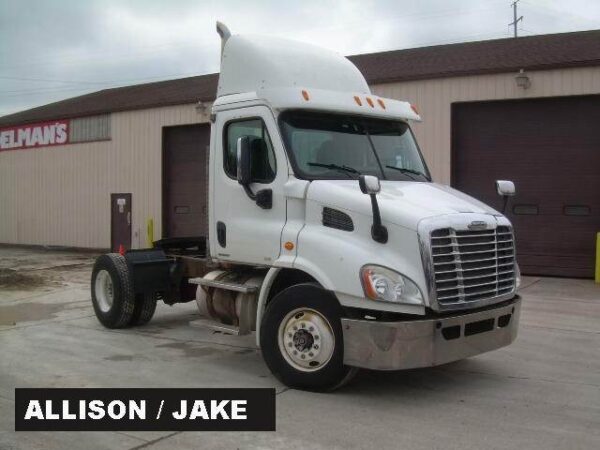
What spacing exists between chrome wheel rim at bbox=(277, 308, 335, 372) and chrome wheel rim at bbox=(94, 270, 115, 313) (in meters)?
3.96

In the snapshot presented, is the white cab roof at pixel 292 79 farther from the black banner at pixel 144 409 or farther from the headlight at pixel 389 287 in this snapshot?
the black banner at pixel 144 409

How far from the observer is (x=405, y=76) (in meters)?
16.5

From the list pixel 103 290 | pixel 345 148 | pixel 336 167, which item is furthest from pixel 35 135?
pixel 336 167

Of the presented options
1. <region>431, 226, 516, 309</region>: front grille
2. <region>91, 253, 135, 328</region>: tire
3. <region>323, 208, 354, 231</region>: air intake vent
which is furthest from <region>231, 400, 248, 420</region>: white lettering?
<region>91, 253, 135, 328</region>: tire

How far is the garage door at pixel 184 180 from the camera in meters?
20.7

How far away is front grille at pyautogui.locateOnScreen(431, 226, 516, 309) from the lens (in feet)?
18.2

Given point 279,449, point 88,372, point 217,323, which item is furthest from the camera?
point 217,323

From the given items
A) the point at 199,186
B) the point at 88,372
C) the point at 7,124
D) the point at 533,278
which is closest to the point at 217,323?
the point at 88,372

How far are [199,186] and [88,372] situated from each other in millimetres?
14293

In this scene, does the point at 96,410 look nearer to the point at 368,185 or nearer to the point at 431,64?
the point at 368,185

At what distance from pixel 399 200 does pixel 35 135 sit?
23.2m

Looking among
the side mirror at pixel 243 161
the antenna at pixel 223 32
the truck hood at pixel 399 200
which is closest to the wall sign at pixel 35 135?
Result: the antenna at pixel 223 32

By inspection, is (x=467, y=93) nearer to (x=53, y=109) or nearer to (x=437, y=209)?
(x=437, y=209)

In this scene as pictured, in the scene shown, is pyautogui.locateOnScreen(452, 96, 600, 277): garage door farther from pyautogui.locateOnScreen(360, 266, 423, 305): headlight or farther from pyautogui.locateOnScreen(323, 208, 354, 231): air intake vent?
pyautogui.locateOnScreen(360, 266, 423, 305): headlight
